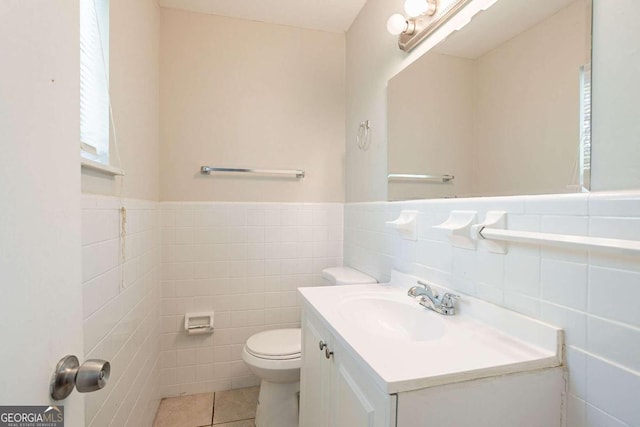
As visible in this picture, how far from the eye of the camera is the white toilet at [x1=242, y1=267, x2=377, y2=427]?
158cm

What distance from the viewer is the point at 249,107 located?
2.12 meters

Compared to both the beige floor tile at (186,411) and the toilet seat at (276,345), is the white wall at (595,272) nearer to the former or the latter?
the toilet seat at (276,345)

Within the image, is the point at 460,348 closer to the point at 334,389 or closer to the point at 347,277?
the point at 334,389

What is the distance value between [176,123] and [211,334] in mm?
1449

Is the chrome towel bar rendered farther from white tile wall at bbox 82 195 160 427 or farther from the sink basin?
the sink basin

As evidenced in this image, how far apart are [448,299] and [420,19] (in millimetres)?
1229

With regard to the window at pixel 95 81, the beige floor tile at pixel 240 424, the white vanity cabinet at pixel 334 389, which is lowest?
the beige floor tile at pixel 240 424

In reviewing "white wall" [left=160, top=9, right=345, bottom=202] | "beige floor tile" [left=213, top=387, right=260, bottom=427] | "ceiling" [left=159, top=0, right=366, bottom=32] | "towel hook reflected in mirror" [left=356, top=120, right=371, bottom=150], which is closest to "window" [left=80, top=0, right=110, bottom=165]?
"white wall" [left=160, top=9, right=345, bottom=202]

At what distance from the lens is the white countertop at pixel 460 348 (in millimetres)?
669

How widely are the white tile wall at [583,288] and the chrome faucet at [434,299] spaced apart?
88 millimetres

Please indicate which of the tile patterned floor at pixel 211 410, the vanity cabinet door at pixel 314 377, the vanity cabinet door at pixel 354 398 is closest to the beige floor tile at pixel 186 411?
the tile patterned floor at pixel 211 410

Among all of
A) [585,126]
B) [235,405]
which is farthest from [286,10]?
[235,405]

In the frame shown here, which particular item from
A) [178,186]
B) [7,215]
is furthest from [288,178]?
[7,215]

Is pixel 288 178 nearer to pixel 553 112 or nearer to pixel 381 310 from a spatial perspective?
pixel 381 310
